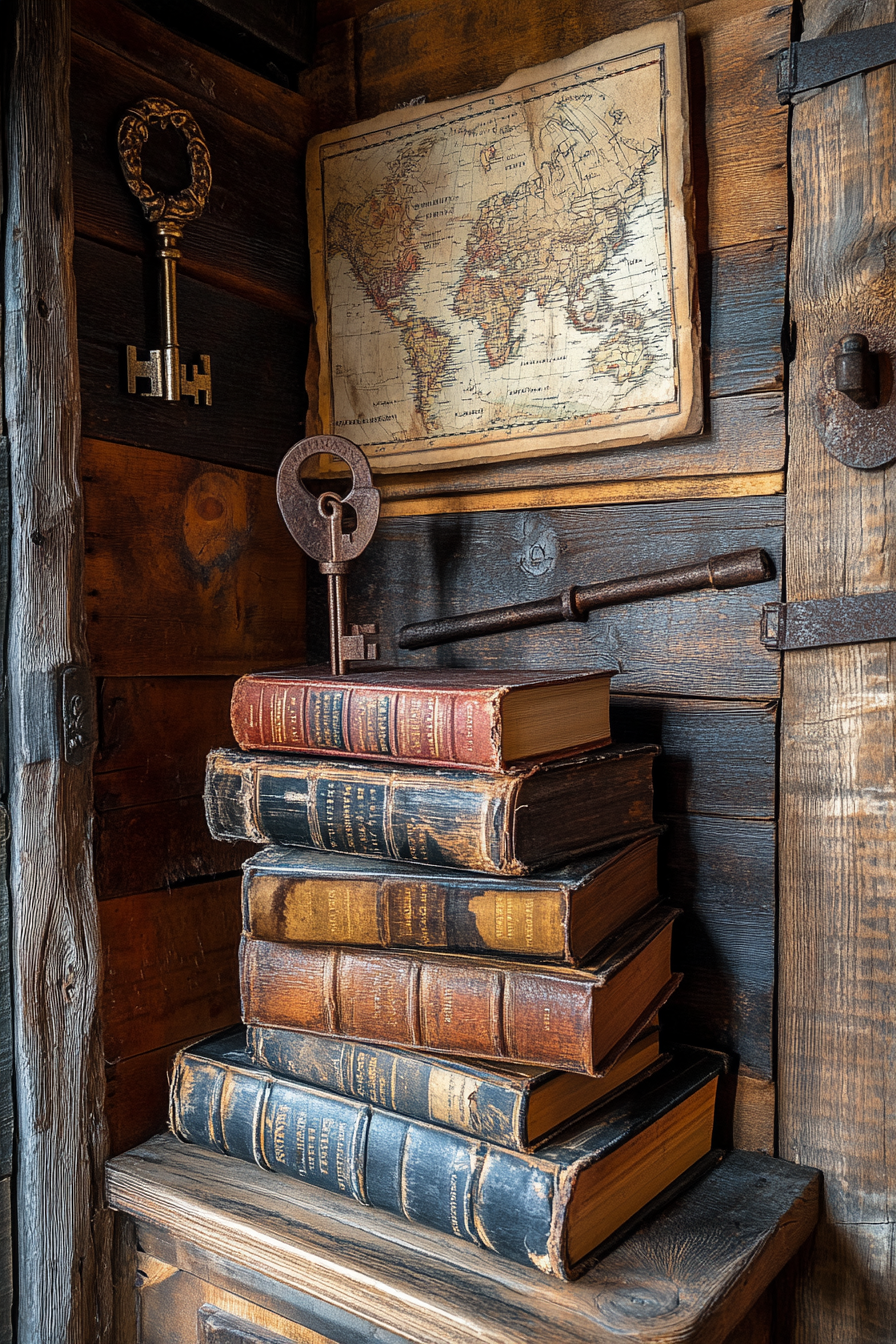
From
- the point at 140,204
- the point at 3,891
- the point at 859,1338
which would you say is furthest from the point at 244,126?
the point at 859,1338

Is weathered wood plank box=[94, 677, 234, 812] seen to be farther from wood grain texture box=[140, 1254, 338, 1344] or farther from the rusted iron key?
wood grain texture box=[140, 1254, 338, 1344]

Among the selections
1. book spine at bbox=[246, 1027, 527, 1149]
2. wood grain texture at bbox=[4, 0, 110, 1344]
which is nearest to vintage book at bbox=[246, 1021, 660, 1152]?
book spine at bbox=[246, 1027, 527, 1149]

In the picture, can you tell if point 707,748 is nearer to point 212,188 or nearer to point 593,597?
point 593,597

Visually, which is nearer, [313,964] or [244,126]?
[313,964]

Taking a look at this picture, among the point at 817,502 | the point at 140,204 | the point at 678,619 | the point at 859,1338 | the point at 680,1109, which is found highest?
the point at 140,204

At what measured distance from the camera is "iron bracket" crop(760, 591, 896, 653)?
101 centimetres

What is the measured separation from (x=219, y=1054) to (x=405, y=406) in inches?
31.1

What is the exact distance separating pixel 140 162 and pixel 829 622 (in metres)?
0.89

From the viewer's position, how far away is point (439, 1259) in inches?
35.9

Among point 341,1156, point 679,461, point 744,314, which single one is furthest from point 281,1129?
point 744,314

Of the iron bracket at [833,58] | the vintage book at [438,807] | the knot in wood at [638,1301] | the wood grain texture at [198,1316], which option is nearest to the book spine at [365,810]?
the vintage book at [438,807]

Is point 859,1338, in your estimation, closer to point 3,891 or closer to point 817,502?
point 817,502

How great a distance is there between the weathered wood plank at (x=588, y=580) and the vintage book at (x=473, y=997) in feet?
0.91

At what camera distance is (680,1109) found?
3.31ft
